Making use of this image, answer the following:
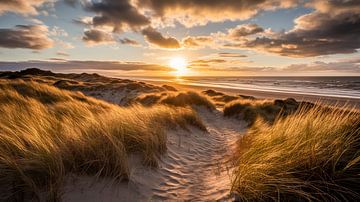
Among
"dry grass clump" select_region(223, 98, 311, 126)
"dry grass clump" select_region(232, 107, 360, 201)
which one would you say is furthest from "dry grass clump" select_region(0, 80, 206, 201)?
"dry grass clump" select_region(223, 98, 311, 126)

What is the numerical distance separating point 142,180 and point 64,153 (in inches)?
50.6

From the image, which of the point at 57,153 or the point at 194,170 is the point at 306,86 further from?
the point at 57,153

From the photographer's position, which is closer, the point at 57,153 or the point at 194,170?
the point at 57,153

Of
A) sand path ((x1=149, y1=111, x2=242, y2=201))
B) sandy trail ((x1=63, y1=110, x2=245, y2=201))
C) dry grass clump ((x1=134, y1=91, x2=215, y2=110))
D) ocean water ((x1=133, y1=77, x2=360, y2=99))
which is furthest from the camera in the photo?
ocean water ((x1=133, y1=77, x2=360, y2=99))

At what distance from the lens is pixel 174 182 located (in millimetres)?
3990

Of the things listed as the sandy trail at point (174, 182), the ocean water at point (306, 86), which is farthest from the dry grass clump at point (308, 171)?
the ocean water at point (306, 86)

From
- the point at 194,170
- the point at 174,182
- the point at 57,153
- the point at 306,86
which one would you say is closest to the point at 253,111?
the point at 194,170

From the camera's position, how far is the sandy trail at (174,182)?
9.91ft

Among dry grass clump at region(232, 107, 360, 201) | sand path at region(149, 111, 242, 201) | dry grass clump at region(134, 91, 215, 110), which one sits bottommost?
sand path at region(149, 111, 242, 201)

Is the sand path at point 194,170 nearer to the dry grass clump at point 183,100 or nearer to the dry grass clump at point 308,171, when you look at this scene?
the dry grass clump at point 308,171

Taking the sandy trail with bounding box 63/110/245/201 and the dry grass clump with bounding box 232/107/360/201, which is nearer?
the dry grass clump with bounding box 232/107/360/201

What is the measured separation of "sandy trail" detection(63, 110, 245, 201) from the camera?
9.91ft

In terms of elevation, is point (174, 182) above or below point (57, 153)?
below

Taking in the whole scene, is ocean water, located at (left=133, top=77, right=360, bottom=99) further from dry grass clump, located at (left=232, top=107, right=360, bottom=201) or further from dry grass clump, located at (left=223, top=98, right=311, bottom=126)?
dry grass clump, located at (left=232, top=107, right=360, bottom=201)
